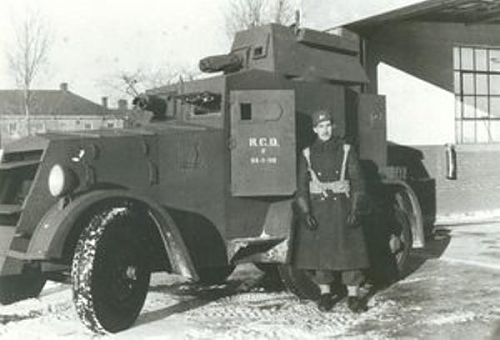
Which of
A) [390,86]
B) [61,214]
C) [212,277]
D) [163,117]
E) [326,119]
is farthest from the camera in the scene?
[390,86]

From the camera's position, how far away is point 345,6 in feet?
43.0

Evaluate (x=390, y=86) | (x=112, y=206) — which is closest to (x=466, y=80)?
(x=390, y=86)

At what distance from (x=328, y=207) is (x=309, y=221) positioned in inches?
7.9

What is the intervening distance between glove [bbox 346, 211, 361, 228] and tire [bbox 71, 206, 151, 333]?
1665 mm

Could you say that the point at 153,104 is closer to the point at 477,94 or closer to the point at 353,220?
the point at 353,220

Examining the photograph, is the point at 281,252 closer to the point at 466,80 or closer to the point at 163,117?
the point at 163,117

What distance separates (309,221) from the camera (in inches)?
262

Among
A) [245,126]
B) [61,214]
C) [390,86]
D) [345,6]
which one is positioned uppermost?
[345,6]

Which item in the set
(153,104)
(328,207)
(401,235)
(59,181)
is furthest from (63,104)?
(59,181)

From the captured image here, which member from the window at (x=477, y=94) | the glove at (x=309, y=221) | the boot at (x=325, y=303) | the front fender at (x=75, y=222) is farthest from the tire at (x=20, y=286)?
the window at (x=477, y=94)

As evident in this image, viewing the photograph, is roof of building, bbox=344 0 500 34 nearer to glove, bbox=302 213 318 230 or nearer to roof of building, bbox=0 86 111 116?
glove, bbox=302 213 318 230

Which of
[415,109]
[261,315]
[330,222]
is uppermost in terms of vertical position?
[415,109]

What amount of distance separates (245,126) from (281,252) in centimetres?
112

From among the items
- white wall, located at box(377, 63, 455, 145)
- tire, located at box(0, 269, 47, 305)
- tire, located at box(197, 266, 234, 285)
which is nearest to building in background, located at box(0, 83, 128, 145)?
white wall, located at box(377, 63, 455, 145)
